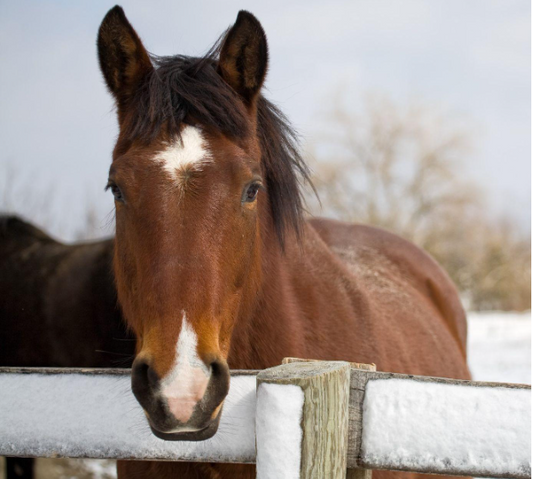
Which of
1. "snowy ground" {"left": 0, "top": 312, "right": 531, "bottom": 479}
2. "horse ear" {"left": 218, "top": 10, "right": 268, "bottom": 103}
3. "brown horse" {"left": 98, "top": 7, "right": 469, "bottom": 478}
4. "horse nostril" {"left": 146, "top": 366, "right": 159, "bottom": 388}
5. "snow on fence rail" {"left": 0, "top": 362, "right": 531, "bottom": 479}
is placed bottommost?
"snowy ground" {"left": 0, "top": 312, "right": 531, "bottom": 479}

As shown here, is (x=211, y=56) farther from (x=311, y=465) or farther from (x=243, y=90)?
(x=311, y=465)

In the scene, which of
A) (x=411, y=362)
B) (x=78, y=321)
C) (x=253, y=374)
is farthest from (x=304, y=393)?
(x=78, y=321)

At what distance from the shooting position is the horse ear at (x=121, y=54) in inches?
91.6

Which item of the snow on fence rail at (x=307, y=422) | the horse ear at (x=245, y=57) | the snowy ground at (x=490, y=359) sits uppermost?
the horse ear at (x=245, y=57)

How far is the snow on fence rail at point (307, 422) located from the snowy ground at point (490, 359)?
4.69 meters

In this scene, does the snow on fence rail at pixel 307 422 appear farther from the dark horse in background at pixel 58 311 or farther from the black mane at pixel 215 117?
the dark horse in background at pixel 58 311

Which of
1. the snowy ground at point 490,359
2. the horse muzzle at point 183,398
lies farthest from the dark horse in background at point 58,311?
the horse muzzle at point 183,398

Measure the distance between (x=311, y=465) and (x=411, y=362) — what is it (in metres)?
2.14

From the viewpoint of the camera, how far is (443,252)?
26859 mm

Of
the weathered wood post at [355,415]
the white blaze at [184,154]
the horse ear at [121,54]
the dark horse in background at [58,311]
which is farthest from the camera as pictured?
the dark horse in background at [58,311]

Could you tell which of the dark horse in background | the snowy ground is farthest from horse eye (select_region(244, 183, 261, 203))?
the snowy ground

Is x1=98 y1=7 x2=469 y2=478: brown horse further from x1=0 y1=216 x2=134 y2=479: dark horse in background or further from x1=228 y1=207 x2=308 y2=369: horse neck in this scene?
x1=0 y1=216 x2=134 y2=479: dark horse in background

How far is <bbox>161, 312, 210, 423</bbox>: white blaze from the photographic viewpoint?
1.49 meters

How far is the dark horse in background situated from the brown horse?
9.02ft
